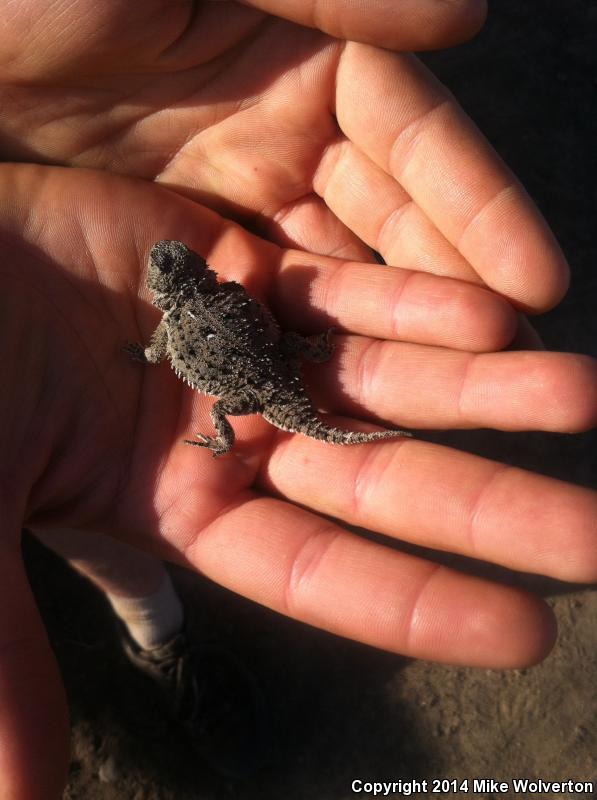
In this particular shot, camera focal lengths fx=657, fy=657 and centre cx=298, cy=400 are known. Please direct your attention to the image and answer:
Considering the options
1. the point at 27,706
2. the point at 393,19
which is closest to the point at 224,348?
the point at 393,19

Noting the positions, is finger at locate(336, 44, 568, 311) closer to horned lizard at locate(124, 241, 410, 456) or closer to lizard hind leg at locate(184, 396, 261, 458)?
horned lizard at locate(124, 241, 410, 456)

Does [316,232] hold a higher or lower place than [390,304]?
higher

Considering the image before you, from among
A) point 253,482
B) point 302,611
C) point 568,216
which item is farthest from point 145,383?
point 568,216

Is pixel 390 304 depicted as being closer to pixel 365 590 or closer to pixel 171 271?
pixel 171 271

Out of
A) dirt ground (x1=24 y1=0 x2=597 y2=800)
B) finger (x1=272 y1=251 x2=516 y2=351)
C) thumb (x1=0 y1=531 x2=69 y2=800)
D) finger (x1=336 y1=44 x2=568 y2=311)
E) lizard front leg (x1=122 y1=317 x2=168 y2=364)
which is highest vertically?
finger (x1=336 y1=44 x2=568 y2=311)

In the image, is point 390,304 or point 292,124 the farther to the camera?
point 292,124

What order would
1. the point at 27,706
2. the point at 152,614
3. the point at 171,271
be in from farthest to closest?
the point at 152,614 < the point at 171,271 < the point at 27,706

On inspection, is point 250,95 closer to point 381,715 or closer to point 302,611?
point 302,611

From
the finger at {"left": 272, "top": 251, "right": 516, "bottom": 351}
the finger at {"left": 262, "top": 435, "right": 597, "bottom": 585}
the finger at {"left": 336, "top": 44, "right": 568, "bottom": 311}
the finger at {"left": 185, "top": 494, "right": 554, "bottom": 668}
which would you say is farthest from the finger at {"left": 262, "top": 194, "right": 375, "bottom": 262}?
the finger at {"left": 185, "top": 494, "right": 554, "bottom": 668}
